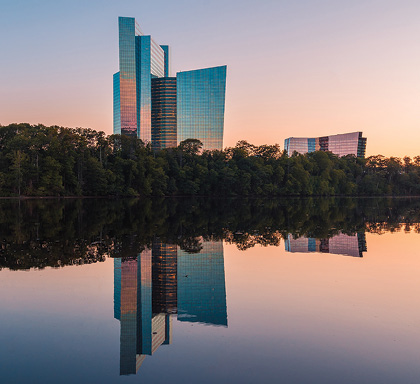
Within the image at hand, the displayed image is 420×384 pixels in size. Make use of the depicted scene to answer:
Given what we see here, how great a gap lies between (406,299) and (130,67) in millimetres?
192922

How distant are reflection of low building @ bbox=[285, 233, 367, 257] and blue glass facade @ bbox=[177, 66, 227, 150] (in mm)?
168392

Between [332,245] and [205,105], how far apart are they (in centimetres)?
17734

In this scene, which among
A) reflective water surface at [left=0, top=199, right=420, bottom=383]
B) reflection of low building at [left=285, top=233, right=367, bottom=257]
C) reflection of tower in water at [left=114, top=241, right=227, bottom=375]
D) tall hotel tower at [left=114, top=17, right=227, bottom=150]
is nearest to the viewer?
reflective water surface at [left=0, top=199, right=420, bottom=383]

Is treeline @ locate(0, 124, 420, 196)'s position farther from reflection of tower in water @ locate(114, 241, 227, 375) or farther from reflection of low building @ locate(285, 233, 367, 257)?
reflection of tower in water @ locate(114, 241, 227, 375)

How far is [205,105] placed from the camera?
7520 inches

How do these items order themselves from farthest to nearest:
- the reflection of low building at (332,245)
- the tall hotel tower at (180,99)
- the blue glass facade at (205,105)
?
the blue glass facade at (205,105) < the tall hotel tower at (180,99) < the reflection of low building at (332,245)

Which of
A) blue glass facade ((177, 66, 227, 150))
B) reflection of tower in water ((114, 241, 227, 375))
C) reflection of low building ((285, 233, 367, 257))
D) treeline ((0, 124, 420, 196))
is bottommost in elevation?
reflection of tower in water ((114, 241, 227, 375))

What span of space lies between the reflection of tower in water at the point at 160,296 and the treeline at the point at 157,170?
2922 inches

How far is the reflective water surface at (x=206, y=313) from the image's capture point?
700 centimetres

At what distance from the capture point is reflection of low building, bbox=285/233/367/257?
63.8 feet

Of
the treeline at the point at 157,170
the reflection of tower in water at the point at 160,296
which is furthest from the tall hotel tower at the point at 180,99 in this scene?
the reflection of tower in water at the point at 160,296

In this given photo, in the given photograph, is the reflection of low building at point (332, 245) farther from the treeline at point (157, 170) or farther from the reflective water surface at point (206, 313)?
the treeline at point (157, 170)

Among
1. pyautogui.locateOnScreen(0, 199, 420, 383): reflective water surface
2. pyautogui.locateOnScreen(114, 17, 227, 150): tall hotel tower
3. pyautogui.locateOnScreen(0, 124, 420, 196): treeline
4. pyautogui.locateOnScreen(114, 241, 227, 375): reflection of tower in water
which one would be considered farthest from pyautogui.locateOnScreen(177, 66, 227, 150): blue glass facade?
pyautogui.locateOnScreen(114, 241, 227, 375): reflection of tower in water

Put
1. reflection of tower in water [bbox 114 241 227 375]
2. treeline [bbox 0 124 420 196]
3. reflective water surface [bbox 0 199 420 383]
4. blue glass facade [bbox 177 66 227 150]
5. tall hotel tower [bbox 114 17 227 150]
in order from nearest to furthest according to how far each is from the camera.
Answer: reflective water surface [bbox 0 199 420 383] → reflection of tower in water [bbox 114 241 227 375] → treeline [bbox 0 124 420 196] → tall hotel tower [bbox 114 17 227 150] → blue glass facade [bbox 177 66 227 150]
